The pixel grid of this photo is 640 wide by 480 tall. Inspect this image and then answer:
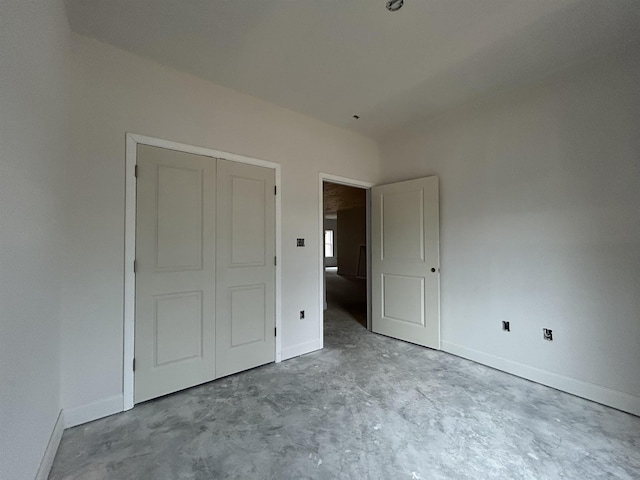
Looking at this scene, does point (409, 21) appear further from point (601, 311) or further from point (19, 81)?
point (601, 311)

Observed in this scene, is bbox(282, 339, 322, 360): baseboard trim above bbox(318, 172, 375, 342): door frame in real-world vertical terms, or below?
below

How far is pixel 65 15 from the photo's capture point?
1.79m

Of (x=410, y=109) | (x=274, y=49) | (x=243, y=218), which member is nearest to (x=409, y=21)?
(x=274, y=49)

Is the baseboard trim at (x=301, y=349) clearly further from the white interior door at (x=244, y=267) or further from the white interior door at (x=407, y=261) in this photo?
the white interior door at (x=407, y=261)

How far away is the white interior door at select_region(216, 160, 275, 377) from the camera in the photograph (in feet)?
8.70

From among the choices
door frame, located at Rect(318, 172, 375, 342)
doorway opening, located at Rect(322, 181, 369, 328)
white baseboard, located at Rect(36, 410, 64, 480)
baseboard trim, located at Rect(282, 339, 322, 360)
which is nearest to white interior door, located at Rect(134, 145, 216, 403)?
white baseboard, located at Rect(36, 410, 64, 480)

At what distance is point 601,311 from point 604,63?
1952 millimetres

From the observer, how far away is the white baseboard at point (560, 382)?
6.95 feet

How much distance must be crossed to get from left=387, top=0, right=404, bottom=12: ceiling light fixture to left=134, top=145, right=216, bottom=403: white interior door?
1.80 meters

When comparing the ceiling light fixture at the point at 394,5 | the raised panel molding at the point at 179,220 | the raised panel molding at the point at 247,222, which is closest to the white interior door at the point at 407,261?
the raised panel molding at the point at 247,222

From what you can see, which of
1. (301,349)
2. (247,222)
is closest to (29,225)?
(247,222)

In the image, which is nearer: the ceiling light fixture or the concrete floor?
the concrete floor

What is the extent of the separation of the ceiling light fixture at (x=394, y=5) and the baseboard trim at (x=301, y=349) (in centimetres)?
303

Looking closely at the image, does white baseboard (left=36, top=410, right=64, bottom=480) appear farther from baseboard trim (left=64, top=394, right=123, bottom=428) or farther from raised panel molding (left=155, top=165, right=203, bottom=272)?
raised panel molding (left=155, top=165, right=203, bottom=272)
